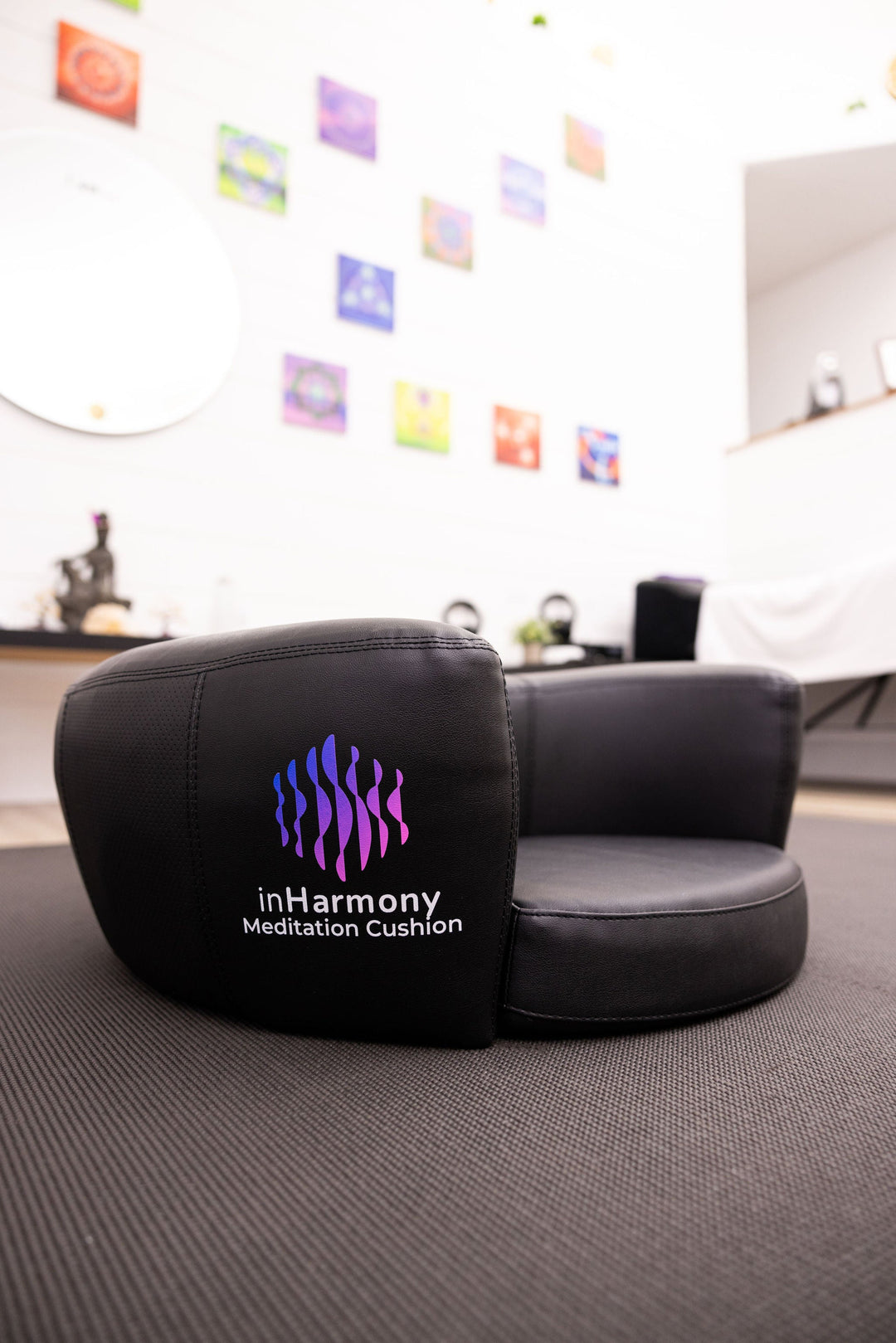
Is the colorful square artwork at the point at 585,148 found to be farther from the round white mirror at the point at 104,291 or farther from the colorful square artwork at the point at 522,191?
the round white mirror at the point at 104,291

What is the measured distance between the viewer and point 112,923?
3.41 feet

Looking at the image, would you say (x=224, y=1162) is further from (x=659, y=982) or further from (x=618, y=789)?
(x=618, y=789)

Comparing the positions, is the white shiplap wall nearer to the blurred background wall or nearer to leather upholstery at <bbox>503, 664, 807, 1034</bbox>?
the blurred background wall

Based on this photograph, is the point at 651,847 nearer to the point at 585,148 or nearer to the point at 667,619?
the point at 667,619

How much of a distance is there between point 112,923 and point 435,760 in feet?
1.72

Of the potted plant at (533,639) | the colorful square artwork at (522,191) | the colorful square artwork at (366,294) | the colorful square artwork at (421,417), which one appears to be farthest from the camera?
the colorful square artwork at (522,191)

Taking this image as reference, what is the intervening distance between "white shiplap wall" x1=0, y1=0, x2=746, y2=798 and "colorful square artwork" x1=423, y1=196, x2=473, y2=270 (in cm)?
6

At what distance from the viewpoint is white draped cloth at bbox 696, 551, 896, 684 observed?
3209 mm

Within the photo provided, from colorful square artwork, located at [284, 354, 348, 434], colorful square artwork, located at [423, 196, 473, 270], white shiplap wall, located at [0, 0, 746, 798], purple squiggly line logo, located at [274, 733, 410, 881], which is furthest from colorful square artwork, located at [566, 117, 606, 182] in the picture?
purple squiggly line logo, located at [274, 733, 410, 881]

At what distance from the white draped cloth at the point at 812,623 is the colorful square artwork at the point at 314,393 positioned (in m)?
1.77

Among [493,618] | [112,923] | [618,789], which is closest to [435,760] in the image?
[112,923]

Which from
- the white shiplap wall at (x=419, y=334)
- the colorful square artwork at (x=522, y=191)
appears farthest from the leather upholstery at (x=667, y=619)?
the colorful square artwork at (x=522, y=191)

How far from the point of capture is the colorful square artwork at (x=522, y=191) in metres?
3.91

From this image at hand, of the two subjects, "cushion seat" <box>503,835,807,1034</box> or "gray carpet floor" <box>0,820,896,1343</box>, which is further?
"cushion seat" <box>503,835,807,1034</box>
